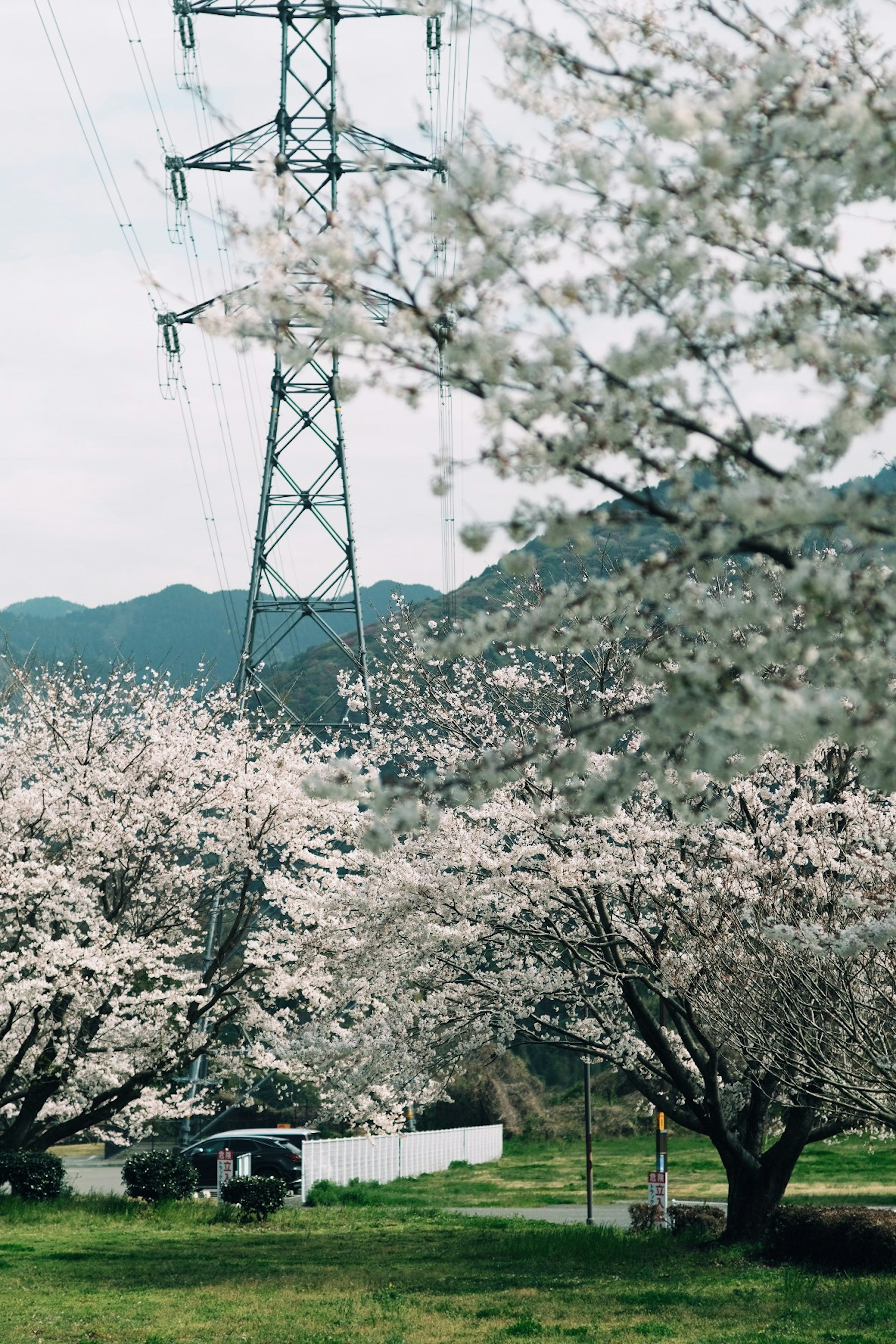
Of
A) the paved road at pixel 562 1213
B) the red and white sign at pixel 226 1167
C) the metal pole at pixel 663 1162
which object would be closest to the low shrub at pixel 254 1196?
the red and white sign at pixel 226 1167

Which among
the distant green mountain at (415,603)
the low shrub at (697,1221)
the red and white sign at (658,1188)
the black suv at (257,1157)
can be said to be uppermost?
the distant green mountain at (415,603)

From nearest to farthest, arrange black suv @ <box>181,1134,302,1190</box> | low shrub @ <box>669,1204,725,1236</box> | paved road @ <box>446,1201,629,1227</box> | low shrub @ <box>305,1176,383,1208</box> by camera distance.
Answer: low shrub @ <box>669,1204,725,1236</box> < paved road @ <box>446,1201,629,1227</box> < low shrub @ <box>305,1176,383,1208</box> < black suv @ <box>181,1134,302,1190</box>

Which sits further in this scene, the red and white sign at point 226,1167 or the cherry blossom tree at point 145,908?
the red and white sign at point 226,1167

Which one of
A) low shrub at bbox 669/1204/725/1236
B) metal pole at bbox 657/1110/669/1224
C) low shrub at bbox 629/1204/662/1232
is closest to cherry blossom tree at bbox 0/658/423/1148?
metal pole at bbox 657/1110/669/1224

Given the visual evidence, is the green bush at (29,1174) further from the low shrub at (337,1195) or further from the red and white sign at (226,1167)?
the low shrub at (337,1195)

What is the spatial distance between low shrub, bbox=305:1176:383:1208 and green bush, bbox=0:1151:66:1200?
14.9ft

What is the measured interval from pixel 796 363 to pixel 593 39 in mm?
1347

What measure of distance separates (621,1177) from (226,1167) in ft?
29.9

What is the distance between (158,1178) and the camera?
18250mm

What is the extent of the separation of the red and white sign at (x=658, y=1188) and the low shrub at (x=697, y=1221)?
176 millimetres

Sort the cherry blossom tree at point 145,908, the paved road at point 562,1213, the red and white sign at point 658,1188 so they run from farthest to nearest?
the paved road at point 562,1213
the cherry blossom tree at point 145,908
the red and white sign at point 658,1188

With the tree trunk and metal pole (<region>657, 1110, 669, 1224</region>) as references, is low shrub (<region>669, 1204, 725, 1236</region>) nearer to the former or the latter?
metal pole (<region>657, 1110, 669, 1224</region>)

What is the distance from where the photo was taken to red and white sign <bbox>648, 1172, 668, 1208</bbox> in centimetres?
1522

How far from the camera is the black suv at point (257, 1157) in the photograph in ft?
71.3
